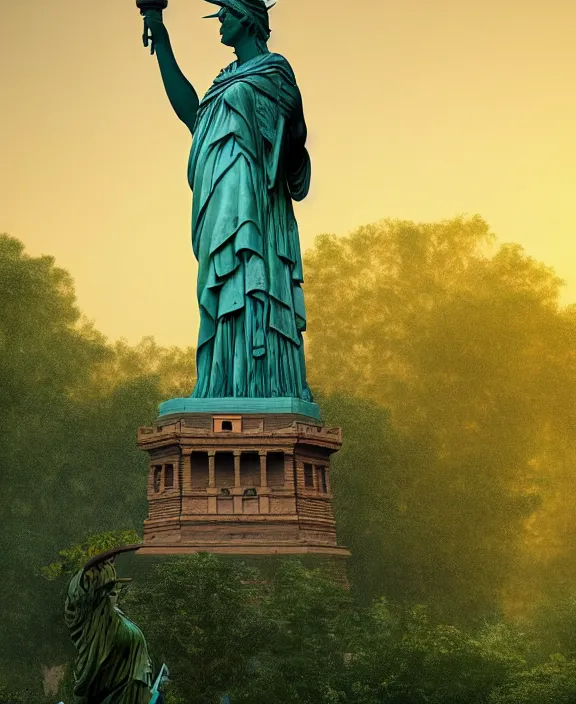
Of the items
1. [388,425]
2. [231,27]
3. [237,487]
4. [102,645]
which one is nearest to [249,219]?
[231,27]

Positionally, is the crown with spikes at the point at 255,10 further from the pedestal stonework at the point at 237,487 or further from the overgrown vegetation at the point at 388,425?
the overgrown vegetation at the point at 388,425

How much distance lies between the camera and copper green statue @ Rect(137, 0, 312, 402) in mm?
15586

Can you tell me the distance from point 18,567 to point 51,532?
1.60 metres

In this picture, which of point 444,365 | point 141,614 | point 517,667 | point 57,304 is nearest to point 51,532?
point 57,304

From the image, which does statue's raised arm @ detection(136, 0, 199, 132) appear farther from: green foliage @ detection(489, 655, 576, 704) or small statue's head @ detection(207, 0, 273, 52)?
green foliage @ detection(489, 655, 576, 704)

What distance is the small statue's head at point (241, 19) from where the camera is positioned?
16672 millimetres

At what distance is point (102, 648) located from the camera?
→ 729cm

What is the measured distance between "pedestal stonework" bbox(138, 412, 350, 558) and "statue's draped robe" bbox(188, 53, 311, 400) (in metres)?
0.81

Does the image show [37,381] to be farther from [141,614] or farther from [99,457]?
[141,614]

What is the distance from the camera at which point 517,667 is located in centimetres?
1214

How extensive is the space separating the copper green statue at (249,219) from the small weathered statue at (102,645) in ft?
25.7

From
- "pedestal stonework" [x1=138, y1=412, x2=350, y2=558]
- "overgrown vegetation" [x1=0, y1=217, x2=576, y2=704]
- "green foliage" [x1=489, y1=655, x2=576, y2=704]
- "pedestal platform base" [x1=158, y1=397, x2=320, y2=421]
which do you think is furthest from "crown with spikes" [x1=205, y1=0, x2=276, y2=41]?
"green foliage" [x1=489, y1=655, x2=576, y2=704]

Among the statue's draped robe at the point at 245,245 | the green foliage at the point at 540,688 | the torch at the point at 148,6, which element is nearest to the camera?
the green foliage at the point at 540,688

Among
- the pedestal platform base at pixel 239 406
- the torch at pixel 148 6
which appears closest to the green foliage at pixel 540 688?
the pedestal platform base at pixel 239 406
